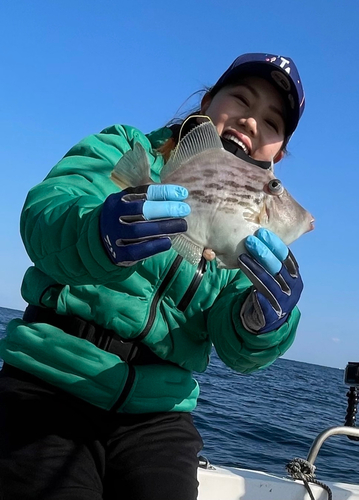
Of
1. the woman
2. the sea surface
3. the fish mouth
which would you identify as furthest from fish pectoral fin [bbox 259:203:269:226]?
the sea surface

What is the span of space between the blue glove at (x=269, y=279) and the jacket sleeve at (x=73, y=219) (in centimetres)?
52

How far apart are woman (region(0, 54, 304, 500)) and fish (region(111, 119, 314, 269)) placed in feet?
0.33

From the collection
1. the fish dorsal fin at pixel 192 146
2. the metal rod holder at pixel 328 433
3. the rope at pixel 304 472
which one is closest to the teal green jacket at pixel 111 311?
the fish dorsal fin at pixel 192 146

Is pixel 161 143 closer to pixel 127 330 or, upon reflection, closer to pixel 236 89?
pixel 236 89

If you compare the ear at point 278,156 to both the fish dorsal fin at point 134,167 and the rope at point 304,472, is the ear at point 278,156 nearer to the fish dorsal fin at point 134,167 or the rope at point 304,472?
the fish dorsal fin at point 134,167

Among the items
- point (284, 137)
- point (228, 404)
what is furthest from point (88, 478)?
point (228, 404)

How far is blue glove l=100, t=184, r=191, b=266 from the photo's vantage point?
206cm

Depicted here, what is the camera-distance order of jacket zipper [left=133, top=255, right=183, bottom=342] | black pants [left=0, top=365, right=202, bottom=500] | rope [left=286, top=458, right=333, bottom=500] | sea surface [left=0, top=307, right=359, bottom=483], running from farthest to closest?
sea surface [left=0, top=307, right=359, bottom=483] < rope [left=286, top=458, right=333, bottom=500] < jacket zipper [left=133, top=255, right=183, bottom=342] < black pants [left=0, top=365, right=202, bottom=500]

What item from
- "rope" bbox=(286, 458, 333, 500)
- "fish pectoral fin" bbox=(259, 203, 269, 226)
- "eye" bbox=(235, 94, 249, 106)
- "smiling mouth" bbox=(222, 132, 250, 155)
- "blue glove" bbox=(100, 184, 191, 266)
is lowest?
"rope" bbox=(286, 458, 333, 500)

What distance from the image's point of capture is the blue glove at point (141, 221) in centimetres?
206

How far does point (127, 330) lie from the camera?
8.89 ft

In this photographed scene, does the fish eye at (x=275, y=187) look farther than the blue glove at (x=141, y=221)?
Yes

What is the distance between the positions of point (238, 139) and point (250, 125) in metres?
0.11

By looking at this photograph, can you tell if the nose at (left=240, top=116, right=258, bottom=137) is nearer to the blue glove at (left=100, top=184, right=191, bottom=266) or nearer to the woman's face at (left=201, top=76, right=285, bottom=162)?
the woman's face at (left=201, top=76, right=285, bottom=162)
